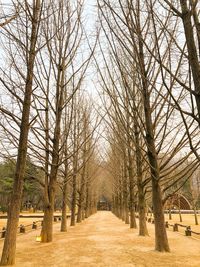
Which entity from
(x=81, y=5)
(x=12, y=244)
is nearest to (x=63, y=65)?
(x=81, y=5)

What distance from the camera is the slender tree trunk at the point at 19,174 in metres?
6.45

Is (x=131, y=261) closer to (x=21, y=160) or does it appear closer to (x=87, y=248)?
(x=87, y=248)

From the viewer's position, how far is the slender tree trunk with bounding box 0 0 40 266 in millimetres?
6453

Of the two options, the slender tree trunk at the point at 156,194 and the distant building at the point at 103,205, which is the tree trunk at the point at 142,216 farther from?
the distant building at the point at 103,205

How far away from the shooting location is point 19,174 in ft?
22.8

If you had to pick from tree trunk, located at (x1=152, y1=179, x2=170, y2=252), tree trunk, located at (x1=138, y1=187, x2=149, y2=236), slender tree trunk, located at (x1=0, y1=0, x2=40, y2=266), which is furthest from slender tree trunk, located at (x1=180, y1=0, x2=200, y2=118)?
tree trunk, located at (x1=138, y1=187, x2=149, y2=236)

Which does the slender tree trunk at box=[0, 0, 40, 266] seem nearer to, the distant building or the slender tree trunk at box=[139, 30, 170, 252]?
the slender tree trunk at box=[139, 30, 170, 252]

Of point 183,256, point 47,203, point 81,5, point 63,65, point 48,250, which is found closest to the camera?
point 183,256

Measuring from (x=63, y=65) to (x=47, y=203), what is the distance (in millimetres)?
5507

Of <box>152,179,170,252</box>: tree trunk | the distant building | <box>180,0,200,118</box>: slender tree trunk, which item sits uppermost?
the distant building

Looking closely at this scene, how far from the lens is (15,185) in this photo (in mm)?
6887

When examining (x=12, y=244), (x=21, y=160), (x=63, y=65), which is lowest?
(x=12, y=244)

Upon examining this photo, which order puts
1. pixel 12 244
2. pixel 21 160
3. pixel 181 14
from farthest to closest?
pixel 21 160 → pixel 12 244 → pixel 181 14

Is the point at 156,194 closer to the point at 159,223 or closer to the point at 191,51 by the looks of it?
the point at 159,223
